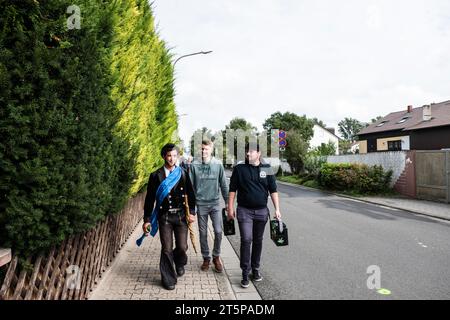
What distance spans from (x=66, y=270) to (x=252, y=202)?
230 cm

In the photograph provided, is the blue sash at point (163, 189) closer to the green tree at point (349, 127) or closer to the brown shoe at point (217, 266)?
the brown shoe at point (217, 266)

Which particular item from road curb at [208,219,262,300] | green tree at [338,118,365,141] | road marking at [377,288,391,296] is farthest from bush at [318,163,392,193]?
green tree at [338,118,365,141]

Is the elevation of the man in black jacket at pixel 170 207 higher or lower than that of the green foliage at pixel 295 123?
lower

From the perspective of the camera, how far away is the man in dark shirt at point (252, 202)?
4.58 metres

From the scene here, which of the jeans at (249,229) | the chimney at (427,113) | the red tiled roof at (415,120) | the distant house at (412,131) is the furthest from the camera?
the chimney at (427,113)

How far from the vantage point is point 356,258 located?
5.93 meters

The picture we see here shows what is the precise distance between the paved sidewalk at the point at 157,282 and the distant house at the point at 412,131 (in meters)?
29.8

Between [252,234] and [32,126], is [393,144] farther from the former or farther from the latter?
[32,126]

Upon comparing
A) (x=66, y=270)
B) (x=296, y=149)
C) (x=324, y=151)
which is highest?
(x=296, y=149)

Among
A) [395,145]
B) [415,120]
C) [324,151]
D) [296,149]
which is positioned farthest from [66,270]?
[395,145]

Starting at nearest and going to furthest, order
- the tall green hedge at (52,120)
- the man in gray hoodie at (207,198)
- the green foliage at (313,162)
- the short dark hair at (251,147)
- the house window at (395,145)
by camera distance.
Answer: the tall green hedge at (52,120) → the short dark hair at (251,147) → the man in gray hoodie at (207,198) → the green foliage at (313,162) → the house window at (395,145)

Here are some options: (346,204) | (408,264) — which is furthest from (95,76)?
(346,204)

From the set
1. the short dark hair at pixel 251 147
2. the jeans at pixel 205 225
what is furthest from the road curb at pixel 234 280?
the short dark hair at pixel 251 147

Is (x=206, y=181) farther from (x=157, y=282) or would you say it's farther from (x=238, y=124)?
(x=238, y=124)
